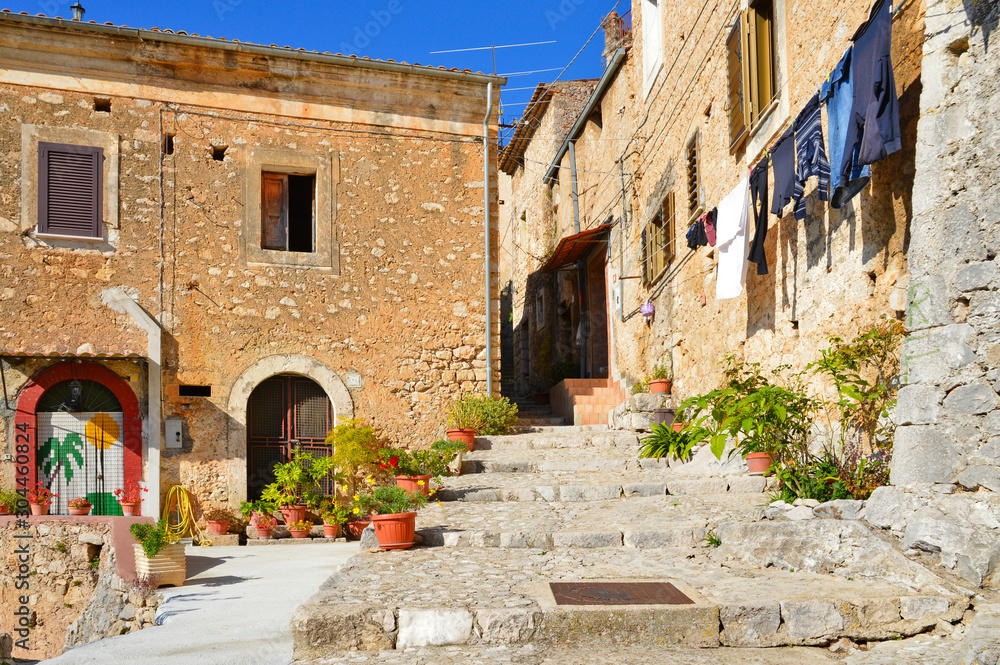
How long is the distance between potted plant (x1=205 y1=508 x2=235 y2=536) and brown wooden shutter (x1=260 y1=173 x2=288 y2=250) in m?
3.58

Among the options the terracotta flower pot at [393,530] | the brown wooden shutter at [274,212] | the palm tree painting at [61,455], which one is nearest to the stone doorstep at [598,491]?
the terracotta flower pot at [393,530]

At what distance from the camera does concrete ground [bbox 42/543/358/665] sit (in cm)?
436

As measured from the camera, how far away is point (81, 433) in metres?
10.2

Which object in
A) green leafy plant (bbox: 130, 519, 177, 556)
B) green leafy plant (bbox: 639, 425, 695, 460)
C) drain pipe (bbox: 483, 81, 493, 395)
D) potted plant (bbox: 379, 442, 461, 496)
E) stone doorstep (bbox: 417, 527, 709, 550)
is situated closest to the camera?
stone doorstep (bbox: 417, 527, 709, 550)

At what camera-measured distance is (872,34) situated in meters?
5.81

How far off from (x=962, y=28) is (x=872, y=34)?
821 mm

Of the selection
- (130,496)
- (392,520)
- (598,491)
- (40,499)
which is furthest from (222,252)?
(598,491)

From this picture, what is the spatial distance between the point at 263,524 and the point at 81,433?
100 inches

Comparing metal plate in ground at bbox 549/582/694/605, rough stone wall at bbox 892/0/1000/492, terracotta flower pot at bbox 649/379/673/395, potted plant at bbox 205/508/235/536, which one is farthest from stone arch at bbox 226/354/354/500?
rough stone wall at bbox 892/0/1000/492

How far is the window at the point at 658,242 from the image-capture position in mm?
12191

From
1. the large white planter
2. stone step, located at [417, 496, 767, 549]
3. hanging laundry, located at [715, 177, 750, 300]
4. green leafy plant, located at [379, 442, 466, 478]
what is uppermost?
hanging laundry, located at [715, 177, 750, 300]

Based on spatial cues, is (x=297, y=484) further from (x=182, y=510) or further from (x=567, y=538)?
(x=567, y=538)

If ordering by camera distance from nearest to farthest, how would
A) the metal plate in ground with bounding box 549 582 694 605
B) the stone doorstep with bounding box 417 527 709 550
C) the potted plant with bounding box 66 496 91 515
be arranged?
the metal plate in ground with bounding box 549 582 694 605 → the stone doorstep with bounding box 417 527 709 550 → the potted plant with bounding box 66 496 91 515

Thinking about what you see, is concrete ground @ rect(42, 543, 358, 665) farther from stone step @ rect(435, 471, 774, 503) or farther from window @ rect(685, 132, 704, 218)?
window @ rect(685, 132, 704, 218)
